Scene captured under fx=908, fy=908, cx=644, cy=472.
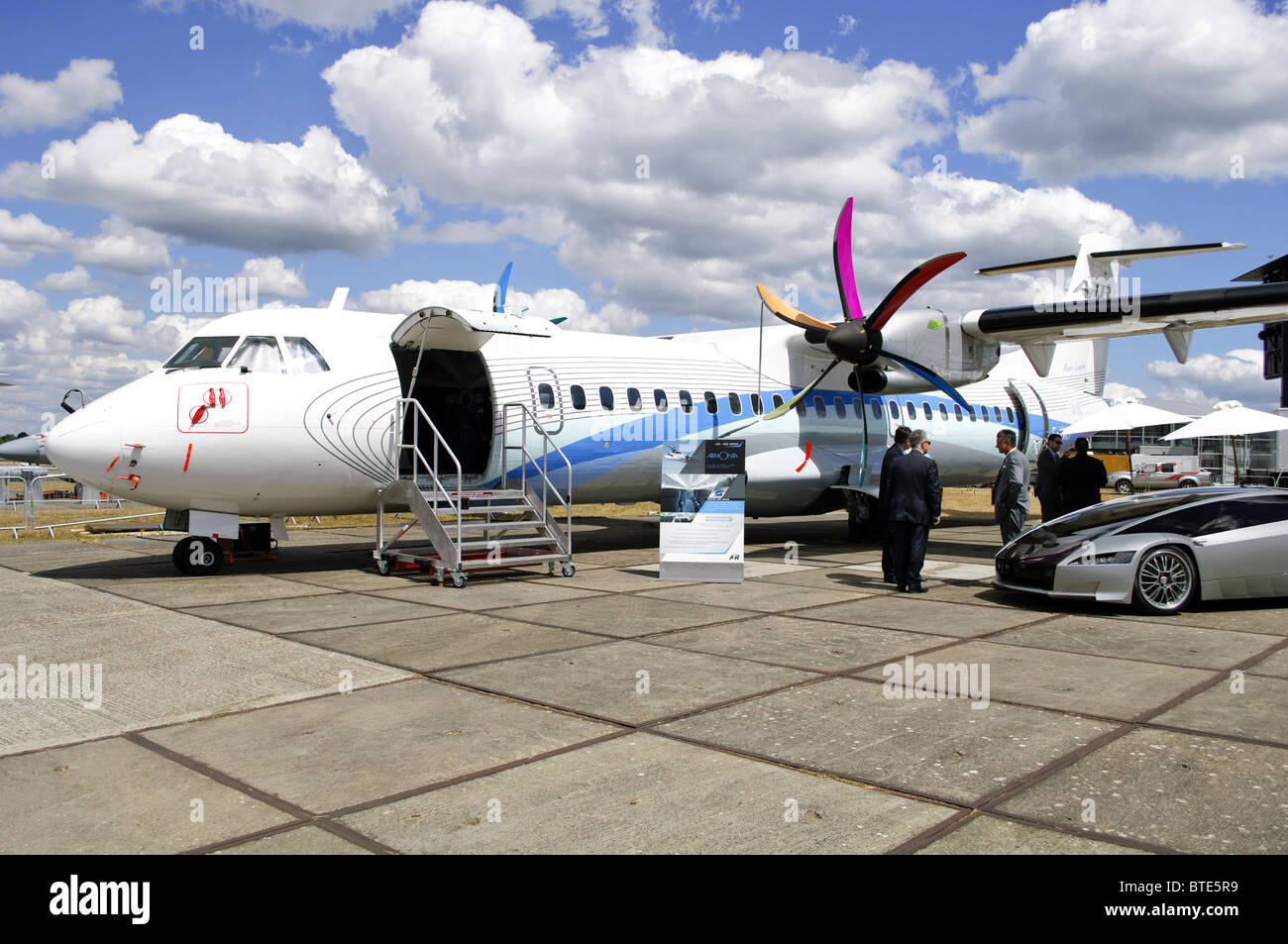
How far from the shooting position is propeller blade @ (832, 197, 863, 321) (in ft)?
50.9

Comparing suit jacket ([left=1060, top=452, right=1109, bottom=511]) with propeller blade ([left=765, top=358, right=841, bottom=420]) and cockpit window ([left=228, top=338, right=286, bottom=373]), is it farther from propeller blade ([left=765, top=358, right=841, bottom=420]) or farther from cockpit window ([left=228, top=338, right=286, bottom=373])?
cockpit window ([left=228, top=338, right=286, bottom=373])

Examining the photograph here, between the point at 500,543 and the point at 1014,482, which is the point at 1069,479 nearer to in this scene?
the point at 1014,482

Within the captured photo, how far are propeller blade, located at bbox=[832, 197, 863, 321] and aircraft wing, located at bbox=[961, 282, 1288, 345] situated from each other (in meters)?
1.93

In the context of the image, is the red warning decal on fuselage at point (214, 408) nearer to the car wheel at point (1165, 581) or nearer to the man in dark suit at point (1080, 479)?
the car wheel at point (1165, 581)

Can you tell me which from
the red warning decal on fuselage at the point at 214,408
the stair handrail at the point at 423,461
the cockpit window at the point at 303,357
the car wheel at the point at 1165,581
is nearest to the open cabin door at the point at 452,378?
the stair handrail at the point at 423,461

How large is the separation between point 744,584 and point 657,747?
6572 mm

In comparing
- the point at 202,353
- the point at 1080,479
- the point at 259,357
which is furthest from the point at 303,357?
the point at 1080,479

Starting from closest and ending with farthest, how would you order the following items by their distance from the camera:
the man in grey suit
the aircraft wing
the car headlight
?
the car headlight, the man in grey suit, the aircraft wing

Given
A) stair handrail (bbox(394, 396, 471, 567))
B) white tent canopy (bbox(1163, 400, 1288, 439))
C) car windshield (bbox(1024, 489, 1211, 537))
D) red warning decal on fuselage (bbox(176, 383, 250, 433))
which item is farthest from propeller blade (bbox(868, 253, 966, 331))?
white tent canopy (bbox(1163, 400, 1288, 439))

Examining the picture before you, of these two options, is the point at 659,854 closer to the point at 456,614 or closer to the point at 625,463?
the point at 456,614

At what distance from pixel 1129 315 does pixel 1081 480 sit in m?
3.48

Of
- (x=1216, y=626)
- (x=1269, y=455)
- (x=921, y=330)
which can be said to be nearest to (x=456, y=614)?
(x=1216, y=626)

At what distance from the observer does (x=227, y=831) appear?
3.79m
